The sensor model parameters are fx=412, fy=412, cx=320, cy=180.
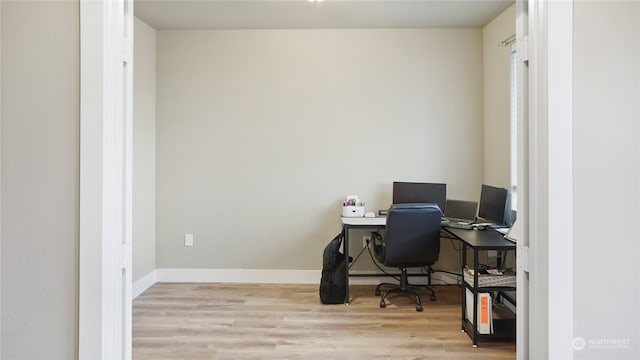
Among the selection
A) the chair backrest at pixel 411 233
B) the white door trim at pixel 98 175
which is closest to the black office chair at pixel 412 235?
the chair backrest at pixel 411 233

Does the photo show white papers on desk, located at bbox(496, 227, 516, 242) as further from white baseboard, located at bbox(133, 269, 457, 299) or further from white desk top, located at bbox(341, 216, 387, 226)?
white baseboard, located at bbox(133, 269, 457, 299)

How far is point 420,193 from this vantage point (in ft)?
14.0

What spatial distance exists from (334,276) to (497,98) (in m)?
2.35

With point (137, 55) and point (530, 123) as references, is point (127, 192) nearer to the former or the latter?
point (530, 123)

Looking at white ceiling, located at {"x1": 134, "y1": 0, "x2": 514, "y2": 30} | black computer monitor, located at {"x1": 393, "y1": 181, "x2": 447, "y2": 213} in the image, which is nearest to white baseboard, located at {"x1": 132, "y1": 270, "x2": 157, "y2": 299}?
white ceiling, located at {"x1": 134, "y1": 0, "x2": 514, "y2": 30}

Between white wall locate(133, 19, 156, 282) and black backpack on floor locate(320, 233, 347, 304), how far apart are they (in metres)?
1.86

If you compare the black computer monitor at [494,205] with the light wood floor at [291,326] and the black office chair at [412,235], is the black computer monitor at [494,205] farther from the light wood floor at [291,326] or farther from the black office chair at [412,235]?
the light wood floor at [291,326]

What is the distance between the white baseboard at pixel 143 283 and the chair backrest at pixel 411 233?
242 cm

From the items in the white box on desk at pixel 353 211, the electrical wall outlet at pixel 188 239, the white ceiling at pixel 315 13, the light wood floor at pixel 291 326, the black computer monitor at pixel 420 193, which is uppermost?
the white ceiling at pixel 315 13
